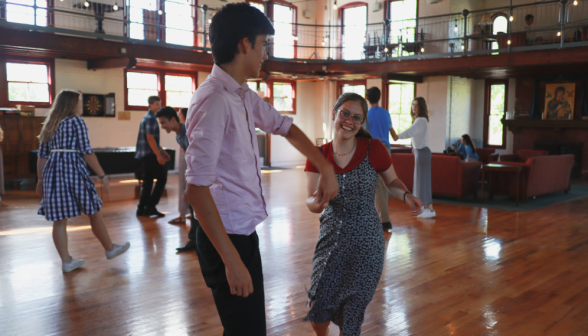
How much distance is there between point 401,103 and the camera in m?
15.3

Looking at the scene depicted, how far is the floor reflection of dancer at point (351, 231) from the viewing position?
2.38m

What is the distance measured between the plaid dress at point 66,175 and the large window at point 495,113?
522 inches

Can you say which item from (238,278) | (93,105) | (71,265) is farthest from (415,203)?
(93,105)

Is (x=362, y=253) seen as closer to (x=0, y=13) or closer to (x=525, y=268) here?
(x=525, y=268)

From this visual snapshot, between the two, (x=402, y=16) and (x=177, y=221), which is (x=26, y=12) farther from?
(x=402, y=16)

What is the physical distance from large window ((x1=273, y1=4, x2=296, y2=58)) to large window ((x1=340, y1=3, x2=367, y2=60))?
1690 millimetres

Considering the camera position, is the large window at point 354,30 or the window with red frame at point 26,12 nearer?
the window with red frame at point 26,12

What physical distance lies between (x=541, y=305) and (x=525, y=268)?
3.38 ft

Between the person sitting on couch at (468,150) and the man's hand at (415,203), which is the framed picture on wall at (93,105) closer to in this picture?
the person sitting on couch at (468,150)

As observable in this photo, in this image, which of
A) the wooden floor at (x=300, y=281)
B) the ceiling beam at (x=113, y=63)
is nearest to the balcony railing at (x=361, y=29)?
the ceiling beam at (x=113, y=63)

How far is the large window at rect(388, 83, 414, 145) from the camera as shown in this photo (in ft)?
49.6

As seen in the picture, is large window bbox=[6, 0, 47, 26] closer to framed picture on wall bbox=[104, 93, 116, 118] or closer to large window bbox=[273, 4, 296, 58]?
framed picture on wall bbox=[104, 93, 116, 118]

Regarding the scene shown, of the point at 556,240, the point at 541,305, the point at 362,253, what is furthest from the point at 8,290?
the point at 556,240

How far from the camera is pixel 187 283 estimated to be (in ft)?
13.0
